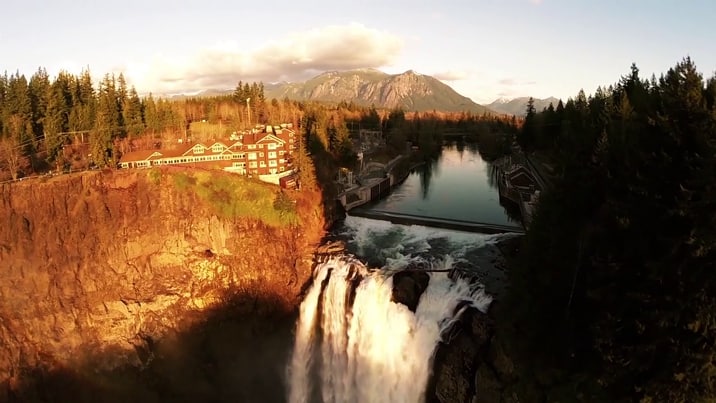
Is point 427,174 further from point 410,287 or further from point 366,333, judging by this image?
point 366,333

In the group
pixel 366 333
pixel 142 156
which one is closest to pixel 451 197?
pixel 366 333

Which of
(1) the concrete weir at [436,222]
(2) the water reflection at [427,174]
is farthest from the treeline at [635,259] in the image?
(2) the water reflection at [427,174]

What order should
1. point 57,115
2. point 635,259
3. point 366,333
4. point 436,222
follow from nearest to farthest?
point 635,259
point 366,333
point 436,222
point 57,115

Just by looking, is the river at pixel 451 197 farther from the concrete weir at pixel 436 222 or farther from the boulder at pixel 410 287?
the boulder at pixel 410 287

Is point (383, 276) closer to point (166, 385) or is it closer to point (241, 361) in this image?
point (241, 361)

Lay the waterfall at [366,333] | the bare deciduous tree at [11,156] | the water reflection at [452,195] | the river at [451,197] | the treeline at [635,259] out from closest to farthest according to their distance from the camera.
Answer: the treeline at [635,259]
the waterfall at [366,333]
the bare deciduous tree at [11,156]
the river at [451,197]
the water reflection at [452,195]

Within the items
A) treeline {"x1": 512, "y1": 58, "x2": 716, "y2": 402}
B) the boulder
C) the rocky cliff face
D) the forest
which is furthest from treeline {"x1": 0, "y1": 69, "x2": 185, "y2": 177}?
treeline {"x1": 512, "y1": 58, "x2": 716, "y2": 402}

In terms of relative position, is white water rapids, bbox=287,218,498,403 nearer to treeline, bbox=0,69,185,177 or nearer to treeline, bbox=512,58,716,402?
treeline, bbox=512,58,716,402

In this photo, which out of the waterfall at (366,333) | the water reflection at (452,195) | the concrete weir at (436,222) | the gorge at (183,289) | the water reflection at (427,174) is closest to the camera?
the waterfall at (366,333)
